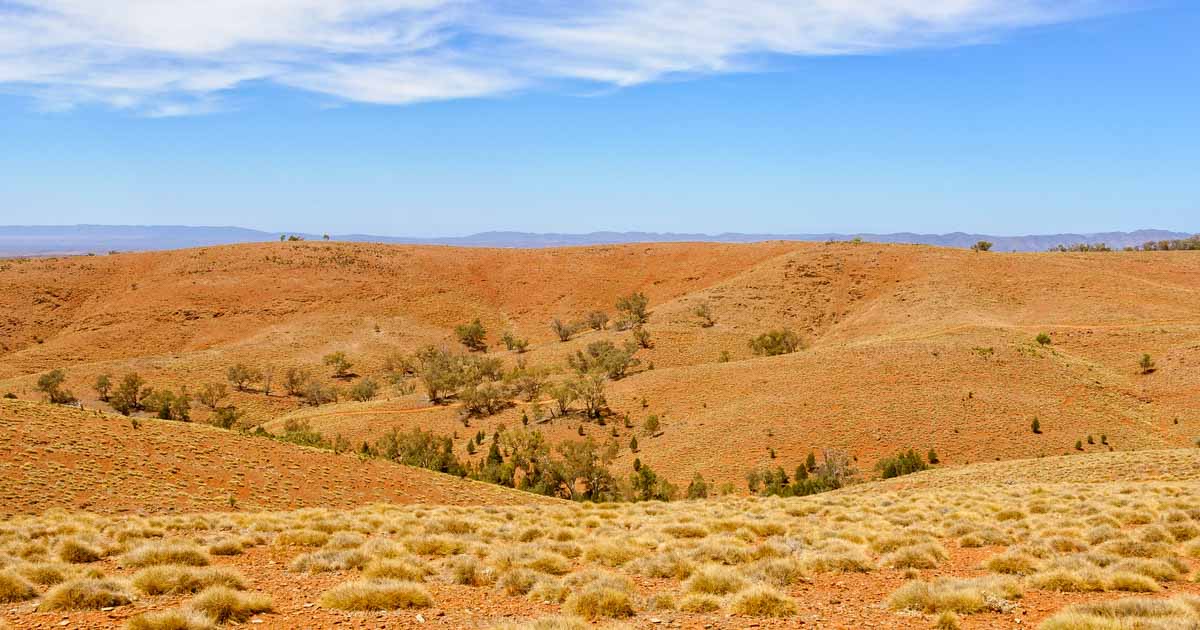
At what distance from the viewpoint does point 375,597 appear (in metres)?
8.63

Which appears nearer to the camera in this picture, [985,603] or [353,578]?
[985,603]

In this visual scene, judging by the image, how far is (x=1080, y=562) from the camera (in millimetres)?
9961

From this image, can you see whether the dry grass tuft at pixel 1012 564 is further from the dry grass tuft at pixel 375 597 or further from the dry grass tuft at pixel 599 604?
the dry grass tuft at pixel 375 597

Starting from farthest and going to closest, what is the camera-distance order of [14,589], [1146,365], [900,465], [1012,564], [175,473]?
1. [1146,365]
2. [900,465]
3. [175,473]
4. [1012,564]
5. [14,589]

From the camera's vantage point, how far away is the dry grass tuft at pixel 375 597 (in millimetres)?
8586

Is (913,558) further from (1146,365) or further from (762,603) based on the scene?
(1146,365)

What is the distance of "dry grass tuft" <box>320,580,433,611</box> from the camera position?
8586 mm

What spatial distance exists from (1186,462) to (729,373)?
25989 mm

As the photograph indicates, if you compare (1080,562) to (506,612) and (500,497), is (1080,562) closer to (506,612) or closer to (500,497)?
(506,612)

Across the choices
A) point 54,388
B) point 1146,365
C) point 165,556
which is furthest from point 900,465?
point 54,388

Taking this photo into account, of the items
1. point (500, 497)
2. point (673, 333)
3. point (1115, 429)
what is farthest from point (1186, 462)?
point (673, 333)

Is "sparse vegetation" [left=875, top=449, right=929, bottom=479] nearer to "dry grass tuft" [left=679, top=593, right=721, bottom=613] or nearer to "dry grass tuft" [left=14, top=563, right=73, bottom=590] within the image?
"dry grass tuft" [left=679, top=593, right=721, bottom=613]

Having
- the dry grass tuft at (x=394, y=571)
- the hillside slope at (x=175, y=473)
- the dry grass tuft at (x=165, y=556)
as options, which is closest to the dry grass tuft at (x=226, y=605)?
the dry grass tuft at (x=394, y=571)

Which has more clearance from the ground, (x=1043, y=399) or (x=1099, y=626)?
(x=1099, y=626)
